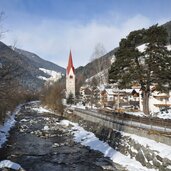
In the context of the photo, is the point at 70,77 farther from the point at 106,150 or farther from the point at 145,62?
the point at 106,150

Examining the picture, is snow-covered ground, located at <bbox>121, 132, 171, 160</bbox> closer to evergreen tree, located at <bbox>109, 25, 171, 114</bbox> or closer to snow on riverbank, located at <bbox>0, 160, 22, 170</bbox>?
snow on riverbank, located at <bbox>0, 160, 22, 170</bbox>

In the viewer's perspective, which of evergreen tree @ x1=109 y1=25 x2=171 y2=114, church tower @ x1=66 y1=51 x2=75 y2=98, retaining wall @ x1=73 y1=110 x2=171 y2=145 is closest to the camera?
retaining wall @ x1=73 y1=110 x2=171 y2=145

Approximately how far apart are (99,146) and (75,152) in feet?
11.2

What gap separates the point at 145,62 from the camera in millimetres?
38719

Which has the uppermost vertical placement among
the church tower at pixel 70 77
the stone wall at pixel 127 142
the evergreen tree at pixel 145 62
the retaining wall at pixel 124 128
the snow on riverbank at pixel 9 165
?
the church tower at pixel 70 77

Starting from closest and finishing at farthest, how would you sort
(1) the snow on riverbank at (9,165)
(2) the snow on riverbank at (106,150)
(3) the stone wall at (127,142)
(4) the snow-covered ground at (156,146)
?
1. (4) the snow-covered ground at (156,146)
2. (3) the stone wall at (127,142)
3. (1) the snow on riverbank at (9,165)
4. (2) the snow on riverbank at (106,150)

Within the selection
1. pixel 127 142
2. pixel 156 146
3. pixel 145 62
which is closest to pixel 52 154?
pixel 127 142

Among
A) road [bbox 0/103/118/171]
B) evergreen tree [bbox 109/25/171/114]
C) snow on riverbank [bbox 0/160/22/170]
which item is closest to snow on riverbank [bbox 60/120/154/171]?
road [bbox 0/103/118/171]

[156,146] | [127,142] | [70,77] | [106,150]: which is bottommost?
[106,150]

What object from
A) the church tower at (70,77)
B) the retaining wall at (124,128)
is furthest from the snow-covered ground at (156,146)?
the church tower at (70,77)

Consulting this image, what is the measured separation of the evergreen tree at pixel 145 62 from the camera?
37812mm

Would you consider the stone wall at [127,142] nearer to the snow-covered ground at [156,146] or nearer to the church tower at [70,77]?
the snow-covered ground at [156,146]

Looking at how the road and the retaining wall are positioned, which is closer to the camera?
the retaining wall

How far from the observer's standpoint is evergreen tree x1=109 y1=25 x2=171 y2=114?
37812 mm
